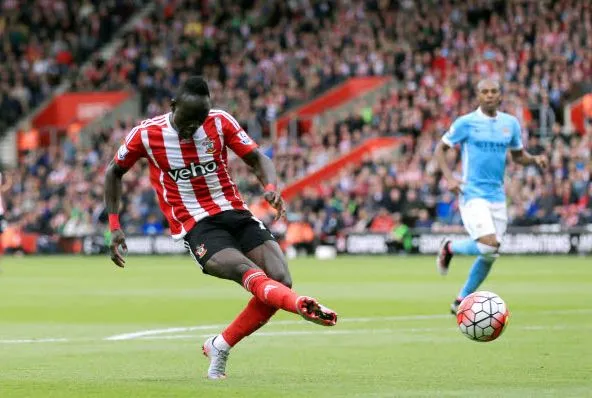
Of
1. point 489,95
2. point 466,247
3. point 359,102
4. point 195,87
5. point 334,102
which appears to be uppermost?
point 195,87

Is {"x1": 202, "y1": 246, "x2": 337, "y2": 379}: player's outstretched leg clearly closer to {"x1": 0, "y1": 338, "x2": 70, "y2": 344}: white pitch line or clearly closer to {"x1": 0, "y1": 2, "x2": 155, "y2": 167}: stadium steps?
{"x1": 0, "y1": 338, "x2": 70, "y2": 344}: white pitch line

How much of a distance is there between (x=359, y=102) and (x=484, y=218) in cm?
2629

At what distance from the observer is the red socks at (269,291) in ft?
28.8

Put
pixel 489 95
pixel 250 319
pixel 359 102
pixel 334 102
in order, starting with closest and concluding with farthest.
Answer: pixel 250 319 < pixel 489 95 < pixel 359 102 < pixel 334 102

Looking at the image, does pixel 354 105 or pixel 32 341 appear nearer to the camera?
pixel 32 341

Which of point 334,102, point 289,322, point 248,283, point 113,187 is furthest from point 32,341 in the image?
point 334,102

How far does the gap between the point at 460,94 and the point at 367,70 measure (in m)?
6.14

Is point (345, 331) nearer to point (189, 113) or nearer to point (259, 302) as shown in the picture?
point (259, 302)

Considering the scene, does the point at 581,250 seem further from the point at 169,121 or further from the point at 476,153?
the point at 169,121

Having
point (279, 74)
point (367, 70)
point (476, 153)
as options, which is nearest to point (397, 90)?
point (367, 70)

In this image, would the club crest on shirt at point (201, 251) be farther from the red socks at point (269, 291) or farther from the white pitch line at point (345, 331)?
the white pitch line at point (345, 331)

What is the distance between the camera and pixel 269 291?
9.05 meters

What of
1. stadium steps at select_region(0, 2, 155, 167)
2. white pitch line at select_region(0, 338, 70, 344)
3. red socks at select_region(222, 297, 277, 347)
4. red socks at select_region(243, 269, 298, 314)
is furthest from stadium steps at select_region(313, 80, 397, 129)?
red socks at select_region(243, 269, 298, 314)

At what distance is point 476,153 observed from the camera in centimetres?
1531
